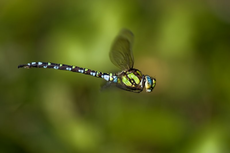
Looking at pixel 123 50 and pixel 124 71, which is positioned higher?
pixel 123 50

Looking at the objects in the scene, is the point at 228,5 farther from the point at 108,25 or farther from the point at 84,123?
the point at 84,123

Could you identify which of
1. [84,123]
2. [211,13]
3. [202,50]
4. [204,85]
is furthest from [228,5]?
[84,123]

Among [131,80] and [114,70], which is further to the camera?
[114,70]

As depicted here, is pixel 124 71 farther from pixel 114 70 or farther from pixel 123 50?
pixel 114 70

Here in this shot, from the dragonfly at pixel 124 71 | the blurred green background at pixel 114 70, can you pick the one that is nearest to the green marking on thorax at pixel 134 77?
the dragonfly at pixel 124 71

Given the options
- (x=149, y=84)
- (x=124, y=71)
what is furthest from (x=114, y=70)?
(x=149, y=84)

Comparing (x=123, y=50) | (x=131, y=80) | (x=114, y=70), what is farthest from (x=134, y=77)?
(x=114, y=70)

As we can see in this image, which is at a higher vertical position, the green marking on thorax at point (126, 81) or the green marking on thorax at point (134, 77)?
the green marking on thorax at point (134, 77)

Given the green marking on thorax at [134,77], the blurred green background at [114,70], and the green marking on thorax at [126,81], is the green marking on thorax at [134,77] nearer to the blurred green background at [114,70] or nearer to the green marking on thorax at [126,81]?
the green marking on thorax at [126,81]
